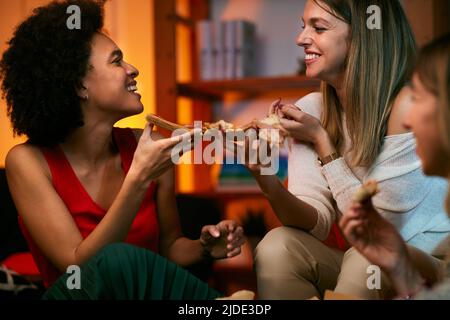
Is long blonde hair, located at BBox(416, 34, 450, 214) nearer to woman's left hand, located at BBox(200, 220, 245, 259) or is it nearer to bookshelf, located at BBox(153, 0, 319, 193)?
woman's left hand, located at BBox(200, 220, 245, 259)

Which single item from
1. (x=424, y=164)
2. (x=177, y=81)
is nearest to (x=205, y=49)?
(x=177, y=81)

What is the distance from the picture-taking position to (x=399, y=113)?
4.73ft

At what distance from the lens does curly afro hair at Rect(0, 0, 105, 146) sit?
4.80 ft

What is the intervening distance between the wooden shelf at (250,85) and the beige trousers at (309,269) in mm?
1487

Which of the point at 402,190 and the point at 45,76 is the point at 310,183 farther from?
the point at 45,76

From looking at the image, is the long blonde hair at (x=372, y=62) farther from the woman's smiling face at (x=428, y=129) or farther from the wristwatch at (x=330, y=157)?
the woman's smiling face at (x=428, y=129)

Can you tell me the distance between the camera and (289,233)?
141 cm

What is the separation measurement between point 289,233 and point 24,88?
27.3 inches

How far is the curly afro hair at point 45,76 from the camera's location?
1.46m

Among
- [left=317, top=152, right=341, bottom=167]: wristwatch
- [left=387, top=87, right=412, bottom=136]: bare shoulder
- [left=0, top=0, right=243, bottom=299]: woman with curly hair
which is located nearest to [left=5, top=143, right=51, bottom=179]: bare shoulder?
[left=0, top=0, right=243, bottom=299]: woman with curly hair

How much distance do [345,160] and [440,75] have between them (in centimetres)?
51

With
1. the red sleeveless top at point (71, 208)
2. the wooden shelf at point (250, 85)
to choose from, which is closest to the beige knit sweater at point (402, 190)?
the red sleeveless top at point (71, 208)
